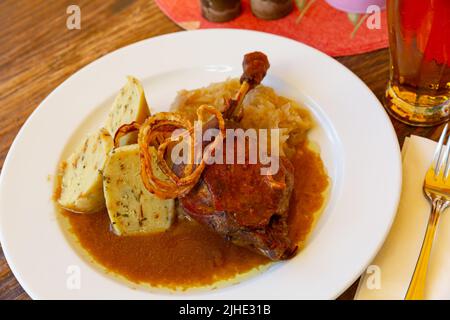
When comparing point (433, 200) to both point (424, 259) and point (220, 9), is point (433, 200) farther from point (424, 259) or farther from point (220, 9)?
point (220, 9)

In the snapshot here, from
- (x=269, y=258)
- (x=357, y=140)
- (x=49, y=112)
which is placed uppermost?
(x=49, y=112)

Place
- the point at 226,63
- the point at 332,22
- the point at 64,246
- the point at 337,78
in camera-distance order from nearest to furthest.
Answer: the point at 64,246, the point at 337,78, the point at 226,63, the point at 332,22

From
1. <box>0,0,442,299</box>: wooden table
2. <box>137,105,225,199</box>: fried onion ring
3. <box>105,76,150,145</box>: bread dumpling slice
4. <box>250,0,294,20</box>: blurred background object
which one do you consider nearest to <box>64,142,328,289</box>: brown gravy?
<box>137,105,225,199</box>: fried onion ring

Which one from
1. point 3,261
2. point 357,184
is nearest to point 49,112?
point 3,261

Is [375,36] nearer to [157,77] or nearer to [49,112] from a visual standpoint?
[157,77]

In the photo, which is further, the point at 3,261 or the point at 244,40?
the point at 244,40

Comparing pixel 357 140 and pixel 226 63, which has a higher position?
pixel 226 63

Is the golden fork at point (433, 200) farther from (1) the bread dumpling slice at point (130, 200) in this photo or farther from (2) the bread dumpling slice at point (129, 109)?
(2) the bread dumpling slice at point (129, 109)
